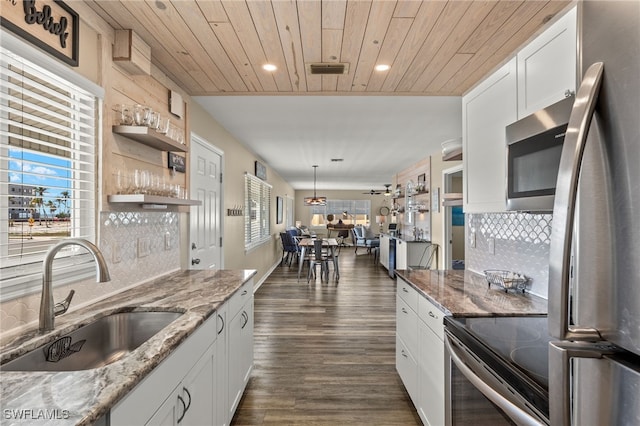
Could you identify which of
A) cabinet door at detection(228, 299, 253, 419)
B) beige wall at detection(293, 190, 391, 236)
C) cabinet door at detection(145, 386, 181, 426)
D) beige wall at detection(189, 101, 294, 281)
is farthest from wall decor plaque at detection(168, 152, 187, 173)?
beige wall at detection(293, 190, 391, 236)

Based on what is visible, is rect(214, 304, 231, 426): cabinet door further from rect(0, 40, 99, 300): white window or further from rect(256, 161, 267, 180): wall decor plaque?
rect(256, 161, 267, 180): wall decor plaque

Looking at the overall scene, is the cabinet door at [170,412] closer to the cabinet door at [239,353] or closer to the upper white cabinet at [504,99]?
the cabinet door at [239,353]

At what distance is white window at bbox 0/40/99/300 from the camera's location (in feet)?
3.91

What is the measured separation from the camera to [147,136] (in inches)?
69.9

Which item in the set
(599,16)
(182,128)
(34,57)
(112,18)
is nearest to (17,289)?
(34,57)

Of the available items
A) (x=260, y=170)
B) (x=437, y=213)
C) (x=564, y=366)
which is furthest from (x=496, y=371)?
(x=260, y=170)

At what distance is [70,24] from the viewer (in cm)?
146

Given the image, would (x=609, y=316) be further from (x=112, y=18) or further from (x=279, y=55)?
(x=112, y=18)

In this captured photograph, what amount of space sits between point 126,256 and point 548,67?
2454mm

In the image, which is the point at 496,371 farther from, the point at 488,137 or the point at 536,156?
the point at 488,137

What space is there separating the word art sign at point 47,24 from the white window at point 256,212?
3452 mm

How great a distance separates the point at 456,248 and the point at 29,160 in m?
7.08

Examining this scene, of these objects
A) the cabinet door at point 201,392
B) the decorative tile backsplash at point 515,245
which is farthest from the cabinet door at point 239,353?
the decorative tile backsplash at point 515,245

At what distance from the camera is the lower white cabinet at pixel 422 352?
162cm
